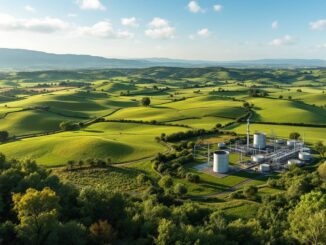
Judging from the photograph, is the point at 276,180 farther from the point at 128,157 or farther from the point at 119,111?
the point at 119,111

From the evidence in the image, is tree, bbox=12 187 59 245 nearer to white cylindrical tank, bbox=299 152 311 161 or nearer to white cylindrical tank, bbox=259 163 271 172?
white cylindrical tank, bbox=259 163 271 172

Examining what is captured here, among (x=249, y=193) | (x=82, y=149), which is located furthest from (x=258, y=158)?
(x=82, y=149)

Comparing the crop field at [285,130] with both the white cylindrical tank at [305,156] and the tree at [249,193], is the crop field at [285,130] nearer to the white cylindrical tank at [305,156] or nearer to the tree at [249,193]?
the white cylindrical tank at [305,156]

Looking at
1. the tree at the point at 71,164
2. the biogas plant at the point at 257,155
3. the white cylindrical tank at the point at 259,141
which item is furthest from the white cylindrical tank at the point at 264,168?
the tree at the point at 71,164

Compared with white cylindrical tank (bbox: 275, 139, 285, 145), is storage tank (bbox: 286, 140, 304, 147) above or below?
above

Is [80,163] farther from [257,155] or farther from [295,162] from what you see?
[295,162]

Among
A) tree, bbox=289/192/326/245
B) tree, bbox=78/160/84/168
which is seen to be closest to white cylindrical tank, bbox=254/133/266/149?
tree, bbox=289/192/326/245
